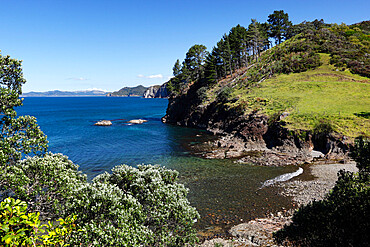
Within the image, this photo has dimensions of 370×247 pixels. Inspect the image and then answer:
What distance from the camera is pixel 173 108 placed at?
Answer: 347 feet

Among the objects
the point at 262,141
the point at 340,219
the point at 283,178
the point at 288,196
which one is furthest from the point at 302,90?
the point at 340,219

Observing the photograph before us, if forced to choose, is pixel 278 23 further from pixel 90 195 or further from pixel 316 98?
pixel 90 195

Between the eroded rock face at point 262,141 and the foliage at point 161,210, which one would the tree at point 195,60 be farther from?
the foliage at point 161,210

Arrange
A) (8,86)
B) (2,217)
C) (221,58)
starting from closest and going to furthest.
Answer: (2,217), (8,86), (221,58)

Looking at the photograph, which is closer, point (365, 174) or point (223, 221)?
point (365, 174)

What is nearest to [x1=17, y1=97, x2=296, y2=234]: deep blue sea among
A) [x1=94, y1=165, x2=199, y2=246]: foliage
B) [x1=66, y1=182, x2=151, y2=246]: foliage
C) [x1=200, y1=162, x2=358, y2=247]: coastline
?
[x1=200, y1=162, x2=358, y2=247]: coastline

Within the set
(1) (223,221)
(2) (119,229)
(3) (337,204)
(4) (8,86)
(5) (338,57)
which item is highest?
(5) (338,57)

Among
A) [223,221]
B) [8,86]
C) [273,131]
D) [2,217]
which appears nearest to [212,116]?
Result: [273,131]

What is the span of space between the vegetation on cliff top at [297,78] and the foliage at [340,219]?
29794 mm

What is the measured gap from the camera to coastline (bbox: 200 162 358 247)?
63.0ft

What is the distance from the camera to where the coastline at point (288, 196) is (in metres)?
19.2

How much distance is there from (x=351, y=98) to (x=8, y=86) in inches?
2617

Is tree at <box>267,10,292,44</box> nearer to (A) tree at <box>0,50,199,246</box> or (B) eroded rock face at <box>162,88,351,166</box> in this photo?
(B) eroded rock face at <box>162,88,351,166</box>

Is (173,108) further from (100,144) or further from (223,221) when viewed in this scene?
(223,221)
